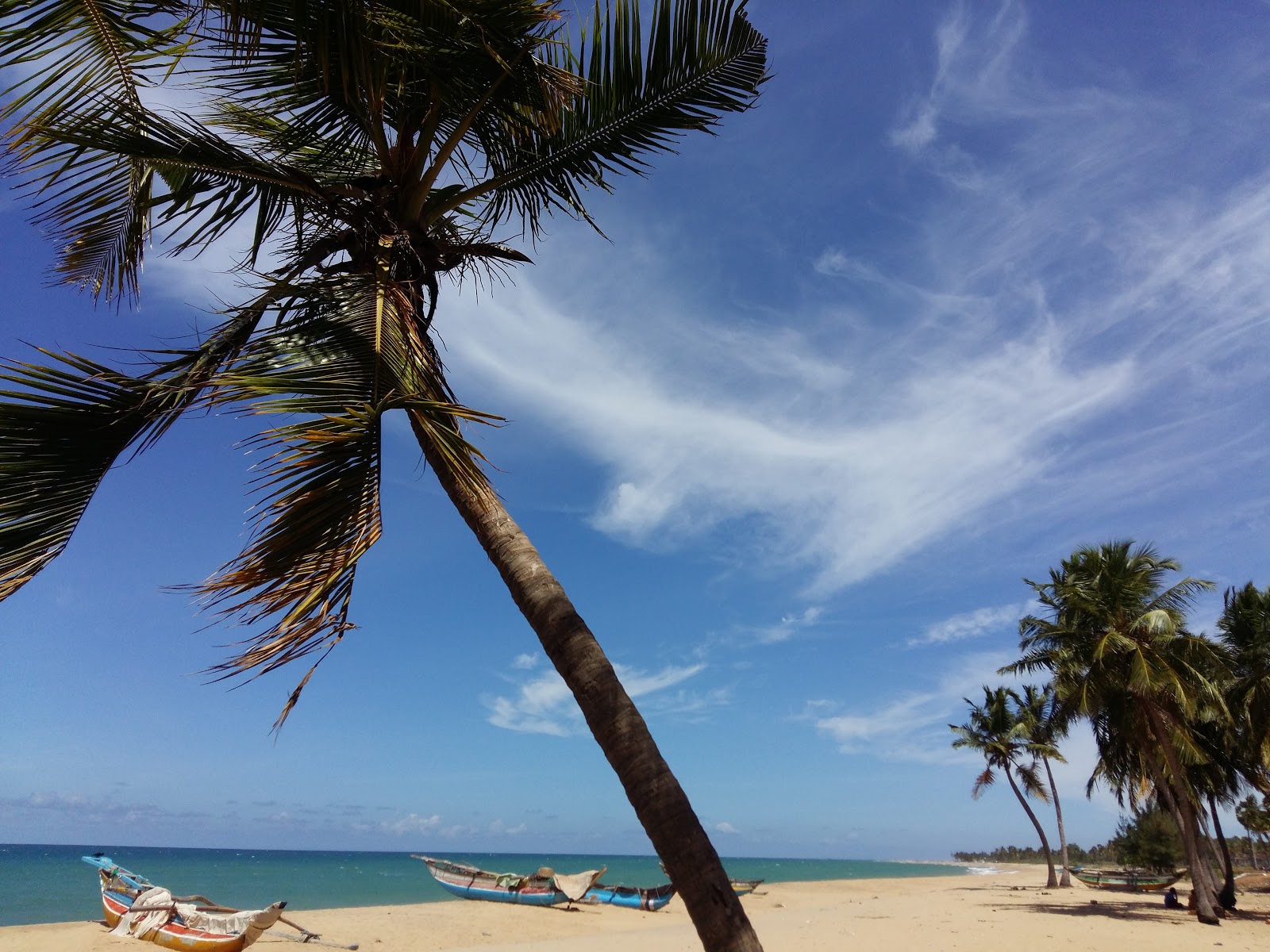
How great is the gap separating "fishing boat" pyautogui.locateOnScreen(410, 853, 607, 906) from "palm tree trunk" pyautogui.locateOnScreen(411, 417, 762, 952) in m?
26.1

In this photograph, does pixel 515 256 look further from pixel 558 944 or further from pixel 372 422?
pixel 558 944

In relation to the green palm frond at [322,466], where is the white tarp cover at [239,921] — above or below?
below

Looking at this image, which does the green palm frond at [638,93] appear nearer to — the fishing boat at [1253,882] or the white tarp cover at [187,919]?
the white tarp cover at [187,919]

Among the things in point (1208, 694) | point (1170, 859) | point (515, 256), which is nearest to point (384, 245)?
point (515, 256)

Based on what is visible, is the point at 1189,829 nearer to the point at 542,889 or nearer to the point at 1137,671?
the point at 1137,671

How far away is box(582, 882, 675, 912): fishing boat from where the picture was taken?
27.9 meters

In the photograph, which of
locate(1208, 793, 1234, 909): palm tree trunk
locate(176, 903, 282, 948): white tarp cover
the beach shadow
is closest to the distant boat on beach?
the beach shadow

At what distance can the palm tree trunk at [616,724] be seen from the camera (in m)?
2.39

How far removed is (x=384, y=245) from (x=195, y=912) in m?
15.6

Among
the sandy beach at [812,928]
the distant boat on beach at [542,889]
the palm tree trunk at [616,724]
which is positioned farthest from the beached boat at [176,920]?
the palm tree trunk at [616,724]

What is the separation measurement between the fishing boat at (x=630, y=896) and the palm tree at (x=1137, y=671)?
51.7 ft

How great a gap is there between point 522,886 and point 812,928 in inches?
471

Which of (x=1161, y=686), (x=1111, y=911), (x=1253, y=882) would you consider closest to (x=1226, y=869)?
(x=1111, y=911)

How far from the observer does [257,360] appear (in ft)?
9.64
